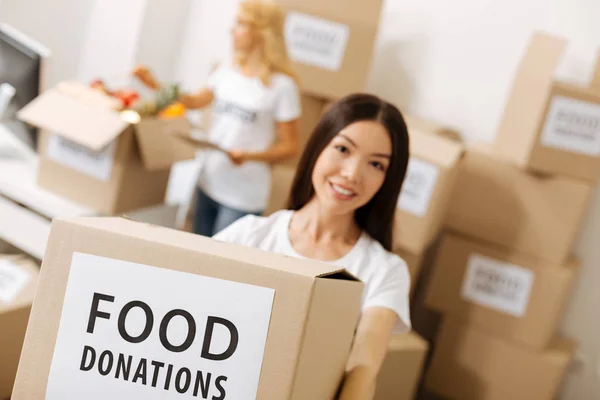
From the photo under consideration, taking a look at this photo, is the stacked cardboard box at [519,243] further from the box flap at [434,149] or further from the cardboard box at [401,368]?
the cardboard box at [401,368]

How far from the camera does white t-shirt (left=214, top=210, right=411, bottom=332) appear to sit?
1.17m

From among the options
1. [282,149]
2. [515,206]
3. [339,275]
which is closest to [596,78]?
[515,206]

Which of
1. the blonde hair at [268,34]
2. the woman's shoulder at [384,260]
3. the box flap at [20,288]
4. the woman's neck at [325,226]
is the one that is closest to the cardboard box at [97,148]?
the blonde hair at [268,34]

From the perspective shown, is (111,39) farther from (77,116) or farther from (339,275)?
(339,275)

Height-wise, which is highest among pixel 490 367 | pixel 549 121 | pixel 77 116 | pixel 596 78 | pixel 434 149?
pixel 596 78

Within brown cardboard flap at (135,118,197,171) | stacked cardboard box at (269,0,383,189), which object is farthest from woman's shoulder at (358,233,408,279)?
stacked cardboard box at (269,0,383,189)

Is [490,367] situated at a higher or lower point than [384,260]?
lower

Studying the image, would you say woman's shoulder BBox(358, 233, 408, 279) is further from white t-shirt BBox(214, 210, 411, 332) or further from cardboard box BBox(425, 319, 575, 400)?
cardboard box BBox(425, 319, 575, 400)

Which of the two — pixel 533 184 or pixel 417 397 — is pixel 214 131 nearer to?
pixel 533 184

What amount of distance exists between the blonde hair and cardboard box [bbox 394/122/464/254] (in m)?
0.47

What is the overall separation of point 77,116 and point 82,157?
0.42ft

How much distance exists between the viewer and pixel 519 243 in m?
2.18

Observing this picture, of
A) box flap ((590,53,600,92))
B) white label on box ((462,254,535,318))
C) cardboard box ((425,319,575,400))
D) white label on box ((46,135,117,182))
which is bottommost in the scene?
cardboard box ((425,319,575,400))

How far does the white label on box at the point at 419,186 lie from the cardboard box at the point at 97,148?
2.16 ft
